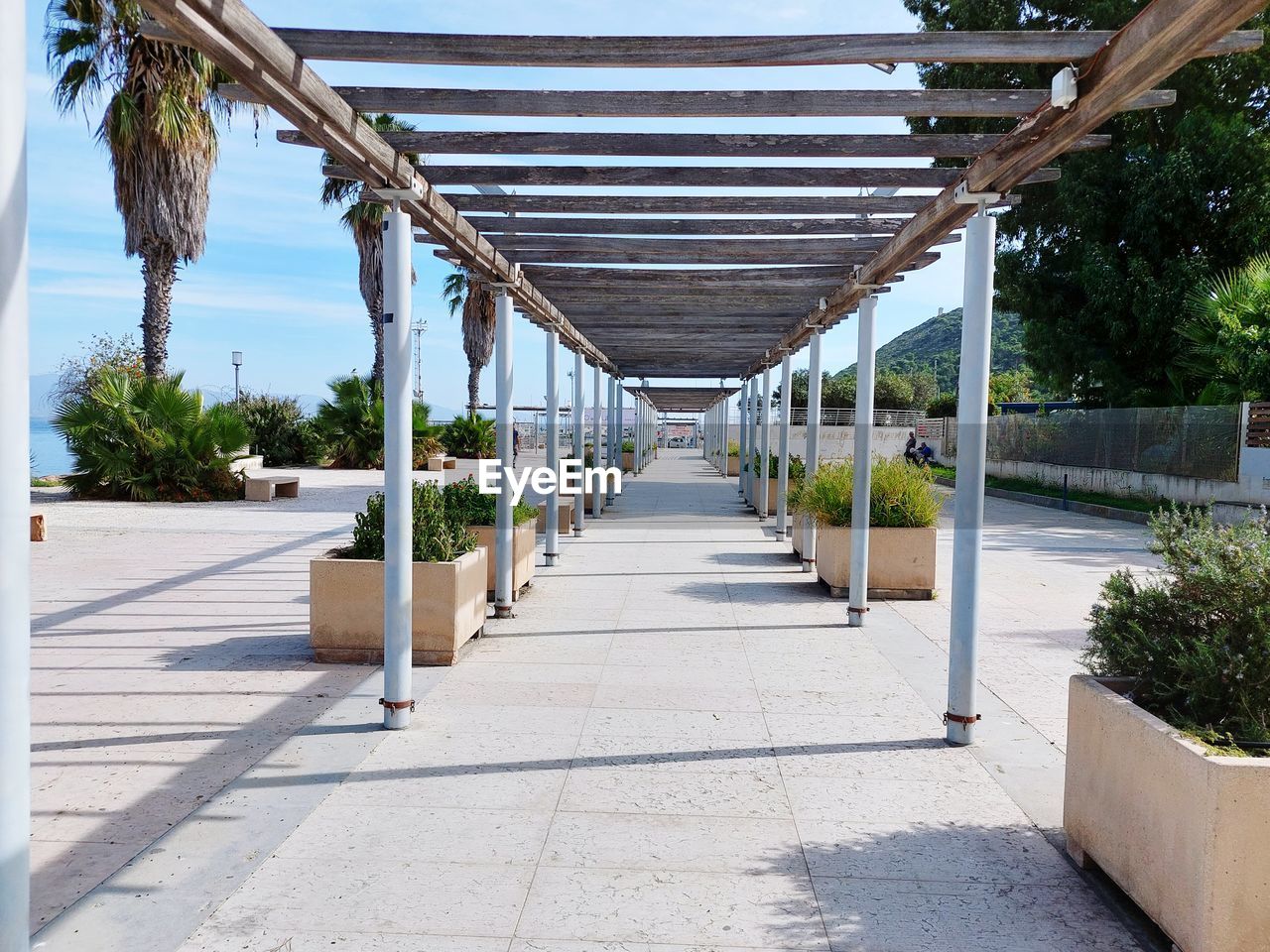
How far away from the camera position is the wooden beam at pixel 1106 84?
284 centimetres

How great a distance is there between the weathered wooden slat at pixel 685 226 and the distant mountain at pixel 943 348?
60.9 meters

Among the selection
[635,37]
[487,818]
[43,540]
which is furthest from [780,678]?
[43,540]

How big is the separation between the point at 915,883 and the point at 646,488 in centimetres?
2021

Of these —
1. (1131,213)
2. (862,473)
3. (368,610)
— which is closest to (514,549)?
(368,610)

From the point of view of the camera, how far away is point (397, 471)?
4977 mm

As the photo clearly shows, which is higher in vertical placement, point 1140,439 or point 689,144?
point 689,144

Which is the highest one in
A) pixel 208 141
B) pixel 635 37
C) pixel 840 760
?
pixel 208 141

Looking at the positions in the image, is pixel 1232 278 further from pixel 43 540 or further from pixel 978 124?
pixel 43 540

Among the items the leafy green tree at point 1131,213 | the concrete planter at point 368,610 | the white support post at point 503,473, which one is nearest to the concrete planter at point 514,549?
the white support post at point 503,473

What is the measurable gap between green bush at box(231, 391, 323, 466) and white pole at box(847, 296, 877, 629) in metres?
22.3

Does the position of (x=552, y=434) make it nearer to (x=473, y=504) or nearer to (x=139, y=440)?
(x=473, y=504)

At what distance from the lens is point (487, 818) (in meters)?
3.78

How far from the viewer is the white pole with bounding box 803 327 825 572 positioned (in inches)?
398

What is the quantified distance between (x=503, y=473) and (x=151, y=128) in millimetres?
12624
